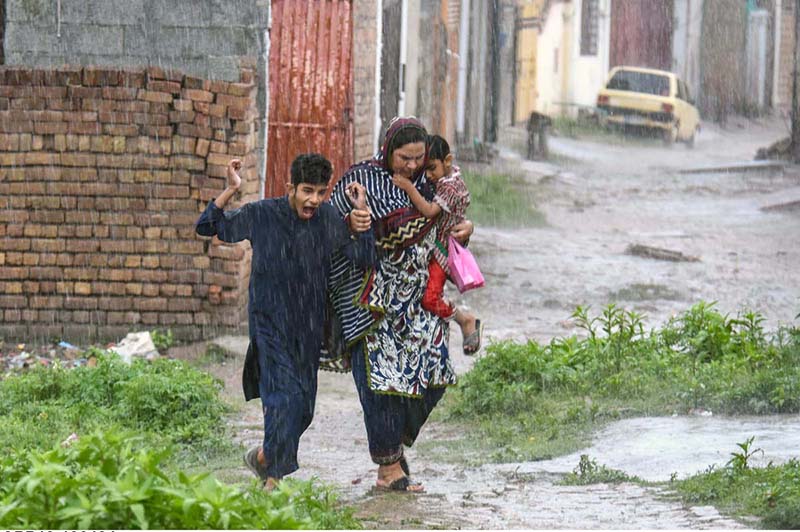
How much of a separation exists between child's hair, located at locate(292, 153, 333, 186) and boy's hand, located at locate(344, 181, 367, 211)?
0.23 metres

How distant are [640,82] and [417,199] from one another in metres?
22.1

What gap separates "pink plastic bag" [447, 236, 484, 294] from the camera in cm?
579

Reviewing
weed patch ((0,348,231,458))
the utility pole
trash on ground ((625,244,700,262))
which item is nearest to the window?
the utility pole

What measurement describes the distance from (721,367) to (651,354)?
1.95 ft

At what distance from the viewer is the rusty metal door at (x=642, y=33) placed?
33.8 meters

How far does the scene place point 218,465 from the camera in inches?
262

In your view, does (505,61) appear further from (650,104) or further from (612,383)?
(612,383)

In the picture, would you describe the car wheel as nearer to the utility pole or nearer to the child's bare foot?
the utility pole

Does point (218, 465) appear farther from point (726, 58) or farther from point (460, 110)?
point (726, 58)

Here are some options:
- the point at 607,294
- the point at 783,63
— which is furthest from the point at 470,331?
the point at 783,63

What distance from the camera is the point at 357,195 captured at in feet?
18.2

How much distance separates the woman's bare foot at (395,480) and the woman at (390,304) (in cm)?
6

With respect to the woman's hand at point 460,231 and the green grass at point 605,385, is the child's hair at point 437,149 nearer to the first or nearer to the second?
the woman's hand at point 460,231

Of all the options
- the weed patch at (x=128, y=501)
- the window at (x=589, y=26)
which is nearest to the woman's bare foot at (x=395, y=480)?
the weed patch at (x=128, y=501)
